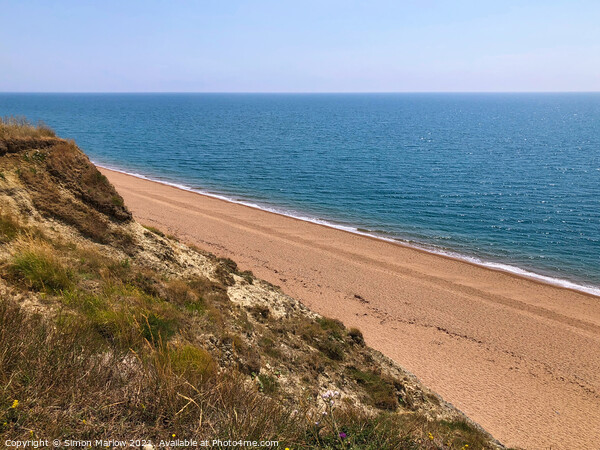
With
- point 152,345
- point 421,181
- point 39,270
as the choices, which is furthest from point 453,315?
point 421,181

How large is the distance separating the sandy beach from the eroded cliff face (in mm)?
3892

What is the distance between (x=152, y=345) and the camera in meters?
7.77

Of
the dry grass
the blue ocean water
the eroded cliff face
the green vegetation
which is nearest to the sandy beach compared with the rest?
the eroded cliff face

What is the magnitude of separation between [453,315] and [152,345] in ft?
58.1

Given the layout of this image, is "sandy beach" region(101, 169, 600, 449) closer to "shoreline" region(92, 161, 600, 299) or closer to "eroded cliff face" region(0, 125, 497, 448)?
"shoreline" region(92, 161, 600, 299)

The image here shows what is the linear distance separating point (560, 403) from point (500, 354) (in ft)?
10.3

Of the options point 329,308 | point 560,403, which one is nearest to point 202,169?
point 329,308

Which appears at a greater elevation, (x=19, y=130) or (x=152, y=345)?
(x=19, y=130)

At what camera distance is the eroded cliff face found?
16.6 ft

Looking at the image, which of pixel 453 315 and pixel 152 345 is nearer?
pixel 152 345

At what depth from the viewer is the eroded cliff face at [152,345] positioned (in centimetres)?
505

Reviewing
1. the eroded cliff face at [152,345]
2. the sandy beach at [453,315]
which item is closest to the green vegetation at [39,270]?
the eroded cliff face at [152,345]

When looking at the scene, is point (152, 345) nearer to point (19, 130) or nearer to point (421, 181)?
point (19, 130)

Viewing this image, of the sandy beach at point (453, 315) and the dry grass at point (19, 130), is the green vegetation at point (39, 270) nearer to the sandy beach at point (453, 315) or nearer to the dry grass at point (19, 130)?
the dry grass at point (19, 130)
